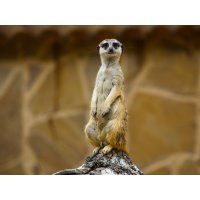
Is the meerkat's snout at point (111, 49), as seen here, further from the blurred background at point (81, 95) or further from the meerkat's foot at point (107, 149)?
the blurred background at point (81, 95)

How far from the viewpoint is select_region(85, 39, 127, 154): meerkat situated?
18.4ft

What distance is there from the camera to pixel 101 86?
572 cm

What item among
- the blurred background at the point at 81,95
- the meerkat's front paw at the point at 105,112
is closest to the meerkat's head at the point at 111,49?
the meerkat's front paw at the point at 105,112

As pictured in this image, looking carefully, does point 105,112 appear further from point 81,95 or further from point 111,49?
point 81,95

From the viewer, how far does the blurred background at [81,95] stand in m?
8.63

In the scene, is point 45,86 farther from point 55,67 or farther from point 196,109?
point 196,109

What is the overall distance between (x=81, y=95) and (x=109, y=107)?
3.18 metres

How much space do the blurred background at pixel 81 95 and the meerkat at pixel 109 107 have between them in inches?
109

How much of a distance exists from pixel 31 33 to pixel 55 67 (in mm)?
452

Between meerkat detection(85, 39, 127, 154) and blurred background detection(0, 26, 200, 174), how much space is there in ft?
9.08

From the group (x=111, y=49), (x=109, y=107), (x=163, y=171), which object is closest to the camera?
(x=109, y=107)

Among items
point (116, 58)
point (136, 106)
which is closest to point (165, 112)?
point (136, 106)

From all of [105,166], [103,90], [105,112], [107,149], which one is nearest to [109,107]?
[105,112]

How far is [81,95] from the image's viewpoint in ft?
28.8
